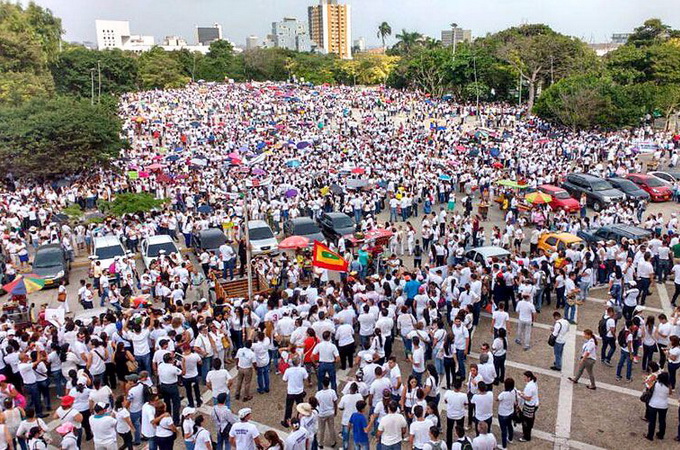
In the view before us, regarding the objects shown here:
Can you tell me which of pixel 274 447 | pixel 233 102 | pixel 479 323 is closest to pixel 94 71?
pixel 233 102

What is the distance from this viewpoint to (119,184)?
94.4 ft

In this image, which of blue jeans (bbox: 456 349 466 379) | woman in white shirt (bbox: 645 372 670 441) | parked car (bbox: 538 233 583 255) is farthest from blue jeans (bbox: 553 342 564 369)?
parked car (bbox: 538 233 583 255)

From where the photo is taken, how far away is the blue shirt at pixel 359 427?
7.98 metres

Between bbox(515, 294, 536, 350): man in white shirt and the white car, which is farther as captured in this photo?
the white car

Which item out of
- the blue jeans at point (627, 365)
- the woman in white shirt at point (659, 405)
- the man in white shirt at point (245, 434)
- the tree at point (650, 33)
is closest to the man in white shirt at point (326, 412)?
the man in white shirt at point (245, 434)

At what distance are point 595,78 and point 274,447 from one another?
4502cm

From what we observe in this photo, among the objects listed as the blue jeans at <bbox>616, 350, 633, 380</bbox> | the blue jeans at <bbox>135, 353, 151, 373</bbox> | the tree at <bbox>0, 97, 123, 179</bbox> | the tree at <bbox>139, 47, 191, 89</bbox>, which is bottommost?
the blue jeans at <bbox>616, 350, 633, 380</bbox>

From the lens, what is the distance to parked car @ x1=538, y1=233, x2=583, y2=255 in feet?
55.9

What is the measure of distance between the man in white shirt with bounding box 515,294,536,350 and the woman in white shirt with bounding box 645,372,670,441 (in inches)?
125

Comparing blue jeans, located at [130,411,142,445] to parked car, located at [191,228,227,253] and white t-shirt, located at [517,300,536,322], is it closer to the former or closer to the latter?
white t-shirt, located at [517,300,536,322]

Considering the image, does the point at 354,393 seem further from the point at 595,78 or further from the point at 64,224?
the point at 595,78

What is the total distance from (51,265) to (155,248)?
327cm

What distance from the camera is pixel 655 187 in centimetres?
2545

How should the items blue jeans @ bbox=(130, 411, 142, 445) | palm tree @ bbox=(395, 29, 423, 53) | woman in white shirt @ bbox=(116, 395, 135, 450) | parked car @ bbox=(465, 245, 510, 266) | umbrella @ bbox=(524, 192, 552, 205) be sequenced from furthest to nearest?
palm tree @ bbox=(395, 29, 423, 53) < umbrella @ bbox=(524, 192, 552, 205) < parked car @ bbox=(465, 245, 510, 266) < blue jeans @ bbox=(130, 411, 142, 445) < woman in white shirt @ bbox=(116, 395, 135, 450)
